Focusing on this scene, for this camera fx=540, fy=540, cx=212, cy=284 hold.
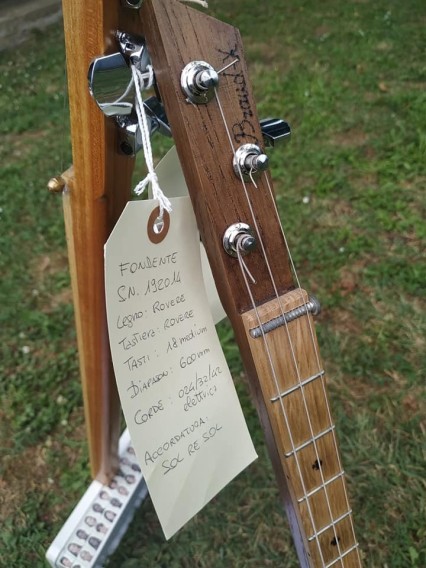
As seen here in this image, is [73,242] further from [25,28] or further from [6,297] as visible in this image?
[25,28]

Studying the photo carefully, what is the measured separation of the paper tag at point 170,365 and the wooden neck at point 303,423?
9 centimetres

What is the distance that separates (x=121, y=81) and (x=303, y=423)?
447 mm

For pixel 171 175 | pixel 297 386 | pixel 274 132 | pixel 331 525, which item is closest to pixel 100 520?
pixel 331 525

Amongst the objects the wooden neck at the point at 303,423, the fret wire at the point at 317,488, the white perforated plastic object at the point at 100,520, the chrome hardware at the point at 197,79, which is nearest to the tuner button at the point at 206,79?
the chrome hardware at the point at 197,79

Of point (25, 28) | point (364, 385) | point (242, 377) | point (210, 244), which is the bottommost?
point (364, 385)

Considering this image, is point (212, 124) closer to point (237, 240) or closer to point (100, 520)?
point (237, 240)

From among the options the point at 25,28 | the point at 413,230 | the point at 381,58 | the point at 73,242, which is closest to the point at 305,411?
the point at 73,242

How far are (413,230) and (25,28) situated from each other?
311 cm

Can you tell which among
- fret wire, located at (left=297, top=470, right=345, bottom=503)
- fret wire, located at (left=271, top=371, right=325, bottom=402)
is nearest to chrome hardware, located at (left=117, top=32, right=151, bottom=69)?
fret wire, located at (left=271, top=371, right=325, bottom=402)

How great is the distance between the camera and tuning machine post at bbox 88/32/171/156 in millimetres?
508

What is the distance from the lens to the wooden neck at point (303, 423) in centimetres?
63

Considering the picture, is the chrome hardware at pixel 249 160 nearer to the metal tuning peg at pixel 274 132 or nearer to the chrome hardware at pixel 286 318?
the metal tuning peg at pixel 274 132

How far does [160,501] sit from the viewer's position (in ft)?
2.22

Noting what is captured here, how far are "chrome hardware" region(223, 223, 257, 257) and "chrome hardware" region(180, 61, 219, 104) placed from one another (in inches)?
5.5
